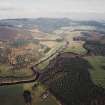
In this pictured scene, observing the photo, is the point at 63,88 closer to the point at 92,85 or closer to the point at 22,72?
the point at 92,85

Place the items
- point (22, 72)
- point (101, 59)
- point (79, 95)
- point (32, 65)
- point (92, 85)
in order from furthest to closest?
point (101, 59)
point (32, 65)
point (22, 72)
point (92, 85)
point (79, 95)

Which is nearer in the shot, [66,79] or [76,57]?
[66,79]

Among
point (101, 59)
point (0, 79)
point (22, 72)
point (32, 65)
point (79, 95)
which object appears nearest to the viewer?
point (79, 95)

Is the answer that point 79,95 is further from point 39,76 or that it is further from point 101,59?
point 101,59

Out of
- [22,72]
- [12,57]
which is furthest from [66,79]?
[12,57]

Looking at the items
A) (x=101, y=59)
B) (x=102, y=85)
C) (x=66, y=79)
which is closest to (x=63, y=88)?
(x=66, y=79)

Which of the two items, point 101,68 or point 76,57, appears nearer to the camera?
point 101,68
